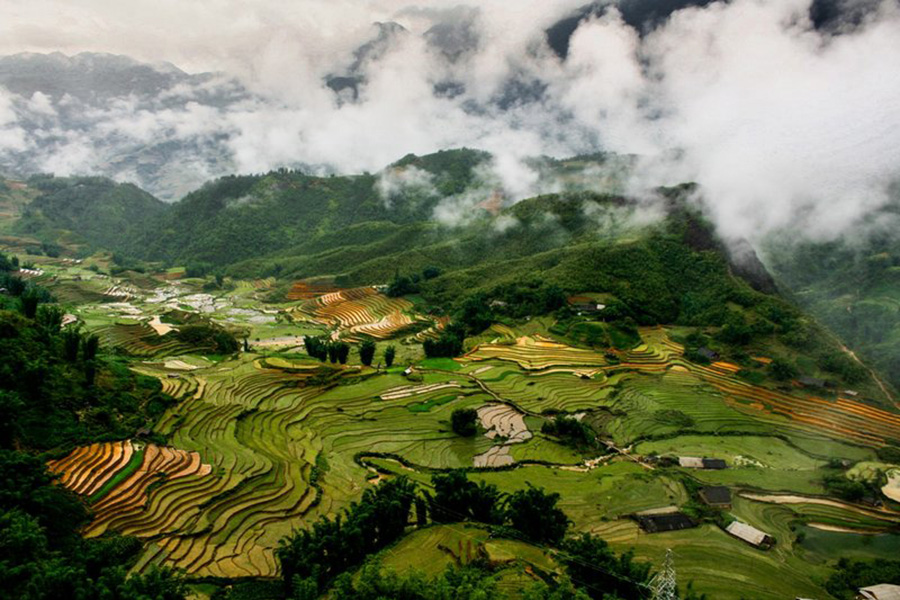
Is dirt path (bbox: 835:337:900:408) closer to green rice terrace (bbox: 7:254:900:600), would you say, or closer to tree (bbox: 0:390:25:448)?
green rice terrace (bbox: 7:254:900:600)

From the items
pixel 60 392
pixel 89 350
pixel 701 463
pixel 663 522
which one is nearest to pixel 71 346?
pixel 89 350

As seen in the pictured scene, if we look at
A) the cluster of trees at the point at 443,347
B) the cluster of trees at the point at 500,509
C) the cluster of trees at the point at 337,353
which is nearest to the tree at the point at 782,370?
the cluster of trees at the point at 443,347

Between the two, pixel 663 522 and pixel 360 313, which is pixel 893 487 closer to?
pixel 663 522

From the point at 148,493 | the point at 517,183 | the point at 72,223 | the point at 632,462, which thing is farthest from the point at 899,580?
the point at 72,223

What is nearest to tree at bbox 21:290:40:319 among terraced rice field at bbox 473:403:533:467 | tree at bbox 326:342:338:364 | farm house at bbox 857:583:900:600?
tree at bbox 326:342:338:364

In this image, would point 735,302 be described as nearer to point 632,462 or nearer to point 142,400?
point 632,462

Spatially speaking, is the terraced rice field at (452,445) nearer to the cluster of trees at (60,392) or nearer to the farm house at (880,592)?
the cluster of trees at (60,392)
